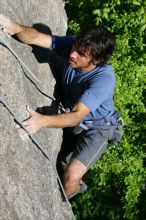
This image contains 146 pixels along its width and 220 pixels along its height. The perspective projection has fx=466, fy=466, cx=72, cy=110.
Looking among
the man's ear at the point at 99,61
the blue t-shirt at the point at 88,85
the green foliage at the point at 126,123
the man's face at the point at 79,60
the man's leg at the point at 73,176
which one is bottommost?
the green foliage at the point at 126,123

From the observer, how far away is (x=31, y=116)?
13.8 feet

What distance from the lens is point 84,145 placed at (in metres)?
5.51

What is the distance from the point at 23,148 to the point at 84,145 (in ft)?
5.08

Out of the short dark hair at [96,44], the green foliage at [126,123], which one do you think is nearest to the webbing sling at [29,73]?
the short dark hair at [96,44]

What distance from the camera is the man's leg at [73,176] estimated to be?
5.18 meters

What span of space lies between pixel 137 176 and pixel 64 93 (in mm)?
3452

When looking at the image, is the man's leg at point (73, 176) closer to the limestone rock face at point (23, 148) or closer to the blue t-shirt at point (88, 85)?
the limestone rock face at point (23, 148)

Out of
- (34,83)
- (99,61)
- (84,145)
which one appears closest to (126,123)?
(84,145)

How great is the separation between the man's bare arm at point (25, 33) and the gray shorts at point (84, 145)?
1.18 metres

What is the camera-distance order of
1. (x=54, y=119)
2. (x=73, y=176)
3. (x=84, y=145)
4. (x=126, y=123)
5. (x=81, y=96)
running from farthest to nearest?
(x=126, y=123) < (x=84, y=145) < (x=73, y=176) < (x=81, y=96) < (x=54, y=119)

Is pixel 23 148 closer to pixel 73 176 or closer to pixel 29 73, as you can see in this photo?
pixel 29 73

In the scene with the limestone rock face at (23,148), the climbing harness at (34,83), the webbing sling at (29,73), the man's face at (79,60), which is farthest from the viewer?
the man's face at (79,60)

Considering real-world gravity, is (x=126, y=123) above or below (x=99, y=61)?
below

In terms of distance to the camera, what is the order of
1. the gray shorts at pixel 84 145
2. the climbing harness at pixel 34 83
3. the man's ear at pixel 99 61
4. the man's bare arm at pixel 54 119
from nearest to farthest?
the climbing harness at pixel 34 83
the man's bare arm at pixel 54 119
the man's ear at pixel 99 61
the gray shorts at pixel 84 145
